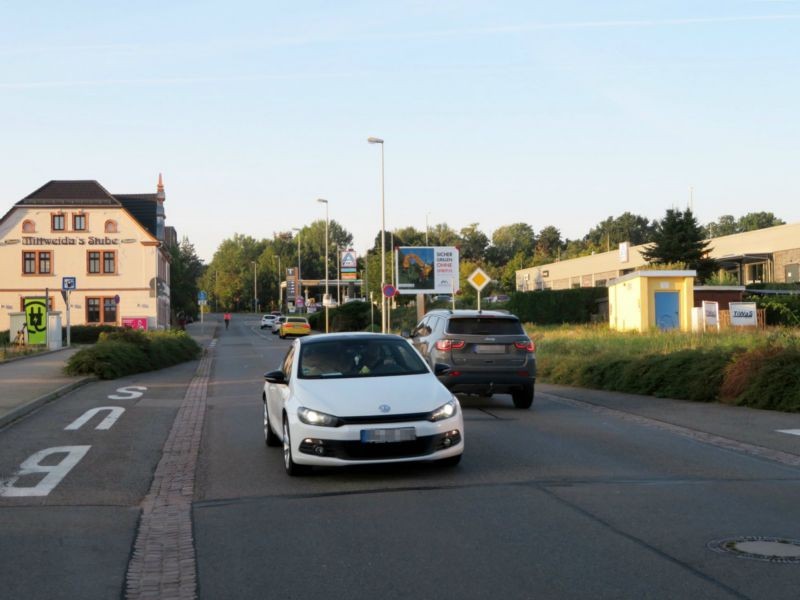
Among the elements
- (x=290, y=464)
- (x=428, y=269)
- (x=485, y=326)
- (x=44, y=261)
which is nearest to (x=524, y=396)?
(x=485, y=326)

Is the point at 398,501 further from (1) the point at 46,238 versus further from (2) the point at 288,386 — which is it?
(1) the point at 46,238

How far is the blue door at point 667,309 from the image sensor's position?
35531 millimetres

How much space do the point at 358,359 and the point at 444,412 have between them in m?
1.69

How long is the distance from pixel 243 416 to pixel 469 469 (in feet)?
23.0

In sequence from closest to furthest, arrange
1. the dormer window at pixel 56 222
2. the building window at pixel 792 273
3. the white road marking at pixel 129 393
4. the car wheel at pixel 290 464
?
the car wheel at pixel 290 464
the white road marking at pixel 129 393
the building window at pixel 792 273
the dormer window at pixel 56 222

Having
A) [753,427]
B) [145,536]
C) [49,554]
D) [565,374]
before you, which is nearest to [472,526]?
[145,536]

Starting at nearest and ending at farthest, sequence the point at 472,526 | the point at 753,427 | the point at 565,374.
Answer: the point at 472,526, the point at 753,427, the point at 565,374

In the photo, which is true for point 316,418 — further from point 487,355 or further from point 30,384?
point 30,384

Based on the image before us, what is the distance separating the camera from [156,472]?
10109 millimetres

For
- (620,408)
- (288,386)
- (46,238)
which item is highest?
(46,238)

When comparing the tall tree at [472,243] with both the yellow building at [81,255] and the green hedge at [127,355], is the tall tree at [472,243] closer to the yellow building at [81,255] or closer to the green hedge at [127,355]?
the yellow building at [81,255]

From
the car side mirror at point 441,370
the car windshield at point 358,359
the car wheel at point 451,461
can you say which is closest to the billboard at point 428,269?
the car side mirror at point 441,370

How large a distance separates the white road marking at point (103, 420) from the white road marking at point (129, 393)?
7.11 feet

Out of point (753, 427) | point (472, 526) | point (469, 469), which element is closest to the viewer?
point (472, 526)
